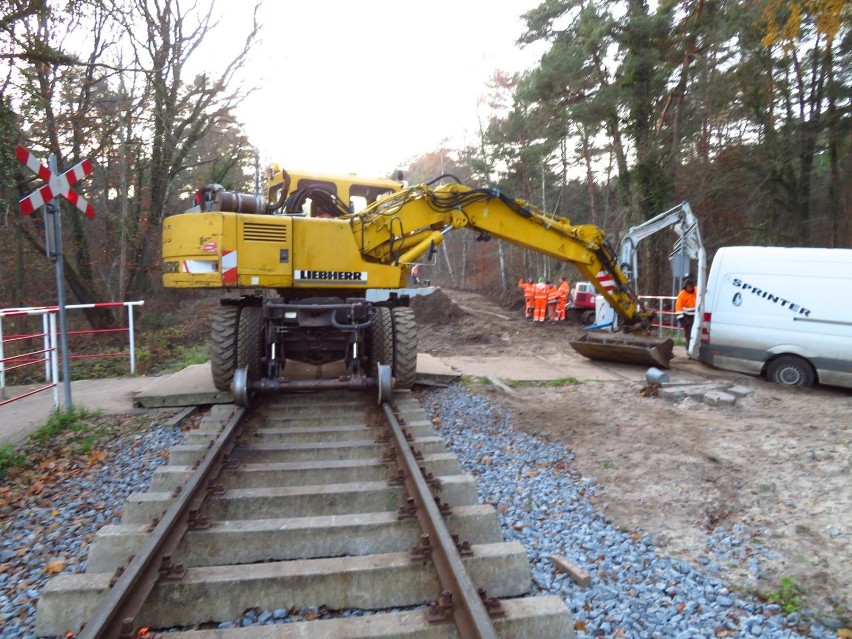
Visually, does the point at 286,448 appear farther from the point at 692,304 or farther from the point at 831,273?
the point at 692,304

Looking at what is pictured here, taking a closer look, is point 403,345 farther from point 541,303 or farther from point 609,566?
point 541,303

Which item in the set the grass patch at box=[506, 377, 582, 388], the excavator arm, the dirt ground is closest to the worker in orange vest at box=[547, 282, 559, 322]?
the excavator arm

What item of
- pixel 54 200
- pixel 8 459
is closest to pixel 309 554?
pixel 8 459

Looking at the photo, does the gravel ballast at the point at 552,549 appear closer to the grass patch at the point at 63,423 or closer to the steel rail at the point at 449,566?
the steel rail at the point at 449,566

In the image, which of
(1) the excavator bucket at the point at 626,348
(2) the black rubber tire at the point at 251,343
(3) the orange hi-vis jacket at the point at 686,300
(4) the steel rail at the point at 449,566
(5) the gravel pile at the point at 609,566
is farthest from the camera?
(3) the orange hi-vis jacket at the point at 686,300

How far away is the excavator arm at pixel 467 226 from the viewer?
7830 millimetres

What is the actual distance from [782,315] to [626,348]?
2627mm

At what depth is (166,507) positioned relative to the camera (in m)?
4.18

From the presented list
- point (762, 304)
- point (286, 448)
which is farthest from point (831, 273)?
point (286, 448)

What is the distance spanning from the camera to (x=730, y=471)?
208 inches

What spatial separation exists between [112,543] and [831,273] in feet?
33.3

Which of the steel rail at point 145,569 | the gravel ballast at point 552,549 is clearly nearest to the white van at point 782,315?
the gravel ballast at point 552,549

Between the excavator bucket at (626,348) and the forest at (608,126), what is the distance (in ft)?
25.6

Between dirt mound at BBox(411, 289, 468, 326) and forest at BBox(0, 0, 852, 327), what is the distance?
4.92 metres
